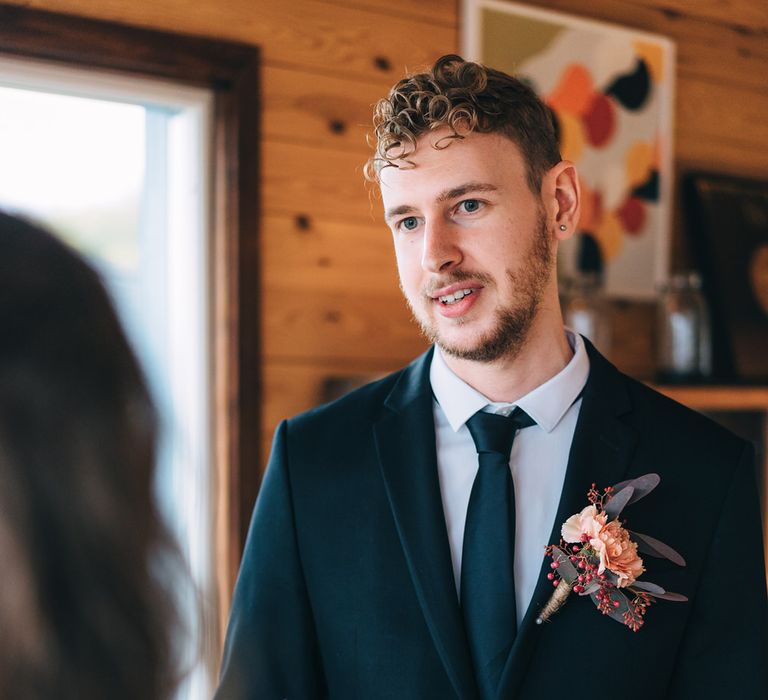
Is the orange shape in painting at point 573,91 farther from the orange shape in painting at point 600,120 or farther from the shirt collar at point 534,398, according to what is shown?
the shirt collar at point 534,398

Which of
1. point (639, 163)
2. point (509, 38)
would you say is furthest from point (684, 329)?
point (509, 38)

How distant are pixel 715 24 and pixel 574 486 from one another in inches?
86.2

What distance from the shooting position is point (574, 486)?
60.3 inches

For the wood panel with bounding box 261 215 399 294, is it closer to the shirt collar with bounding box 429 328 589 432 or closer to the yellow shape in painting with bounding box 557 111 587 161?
the yellow shape in painting with bounding box 557 111 587 161

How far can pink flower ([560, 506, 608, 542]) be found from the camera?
1449 millimetres

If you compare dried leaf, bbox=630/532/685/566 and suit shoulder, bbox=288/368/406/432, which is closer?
dried leaf, bbox=630/532/685/566

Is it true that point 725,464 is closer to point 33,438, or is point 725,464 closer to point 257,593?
point 257,593

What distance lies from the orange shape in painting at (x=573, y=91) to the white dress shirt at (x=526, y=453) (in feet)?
4.49

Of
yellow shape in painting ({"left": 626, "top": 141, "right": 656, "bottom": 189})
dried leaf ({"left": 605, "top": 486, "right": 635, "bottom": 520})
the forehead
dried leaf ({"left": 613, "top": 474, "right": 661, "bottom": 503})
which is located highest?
yellow shape in painting ({"left": 626, "top": 141, "right": 656, "bottom": 189})

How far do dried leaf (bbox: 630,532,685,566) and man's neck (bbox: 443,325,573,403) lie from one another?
0.28 meters

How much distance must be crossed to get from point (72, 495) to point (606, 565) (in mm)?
893

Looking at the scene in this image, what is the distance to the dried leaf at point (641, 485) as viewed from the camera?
149 centimetres

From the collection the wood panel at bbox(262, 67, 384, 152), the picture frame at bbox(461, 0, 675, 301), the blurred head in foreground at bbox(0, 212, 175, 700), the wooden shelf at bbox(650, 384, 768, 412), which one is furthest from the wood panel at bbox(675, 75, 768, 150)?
the blurred head in foreground at bbox(0, 212, 175, 700)

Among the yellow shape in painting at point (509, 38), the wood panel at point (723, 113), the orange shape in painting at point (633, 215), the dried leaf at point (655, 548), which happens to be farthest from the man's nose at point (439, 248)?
the wood panel at point (723, 113)
